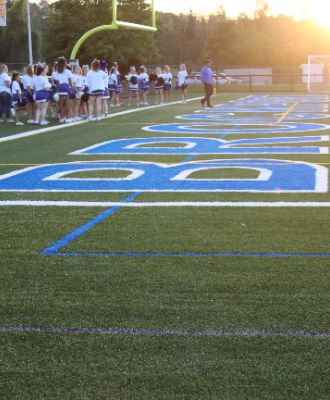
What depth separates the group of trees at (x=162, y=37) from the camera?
158 ft

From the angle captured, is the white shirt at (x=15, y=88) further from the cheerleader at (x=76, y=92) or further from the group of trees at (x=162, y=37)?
the group of trees at (x=162, y=37)

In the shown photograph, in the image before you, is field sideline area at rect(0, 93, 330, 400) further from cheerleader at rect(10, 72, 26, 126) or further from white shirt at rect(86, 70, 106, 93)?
cheerleader at rect(10, 72, 26, 126)

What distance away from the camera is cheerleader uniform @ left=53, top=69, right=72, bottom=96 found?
1842cm

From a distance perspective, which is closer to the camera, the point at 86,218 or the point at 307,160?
the point at 86,218

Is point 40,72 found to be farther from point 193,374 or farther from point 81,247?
point 193,374

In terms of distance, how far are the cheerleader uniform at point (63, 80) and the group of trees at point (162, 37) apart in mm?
24917

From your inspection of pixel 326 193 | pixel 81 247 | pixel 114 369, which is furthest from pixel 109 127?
pixel 114 369

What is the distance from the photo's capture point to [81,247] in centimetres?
559

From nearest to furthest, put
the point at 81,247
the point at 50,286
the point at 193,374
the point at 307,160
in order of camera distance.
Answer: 1. the point at 193,374
2. the point at 50,286
3. the point at 81,247
4. the point at 307,160

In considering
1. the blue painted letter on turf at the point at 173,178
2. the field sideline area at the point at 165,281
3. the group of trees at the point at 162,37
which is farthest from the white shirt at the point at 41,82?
the group of trees at the point at 162,37

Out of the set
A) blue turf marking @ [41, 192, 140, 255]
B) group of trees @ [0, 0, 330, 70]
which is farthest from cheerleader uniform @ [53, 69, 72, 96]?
group of trees @ [0, 0, 330, 70]

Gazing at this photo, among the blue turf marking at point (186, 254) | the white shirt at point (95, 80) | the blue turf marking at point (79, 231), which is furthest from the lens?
the white shirt at point (95, 80)

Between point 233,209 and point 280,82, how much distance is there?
55532 mm

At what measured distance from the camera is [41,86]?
1789 cm
